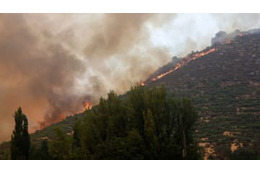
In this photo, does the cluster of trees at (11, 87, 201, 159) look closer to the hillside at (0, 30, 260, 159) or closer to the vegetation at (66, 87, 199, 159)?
the vegetation at (66, 87, 199, 159)

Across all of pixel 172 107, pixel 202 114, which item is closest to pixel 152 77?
pixel 202 114

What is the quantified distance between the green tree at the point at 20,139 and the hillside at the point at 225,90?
10.4 metres

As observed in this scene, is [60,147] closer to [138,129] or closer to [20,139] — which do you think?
[20,139]

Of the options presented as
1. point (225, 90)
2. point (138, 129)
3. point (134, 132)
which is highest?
point (225, 90)

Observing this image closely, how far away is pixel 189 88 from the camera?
36.2 meters

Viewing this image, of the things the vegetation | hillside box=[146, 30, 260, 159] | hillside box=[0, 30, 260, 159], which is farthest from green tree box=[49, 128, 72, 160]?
hillside box=[146, 30, 260, 159]

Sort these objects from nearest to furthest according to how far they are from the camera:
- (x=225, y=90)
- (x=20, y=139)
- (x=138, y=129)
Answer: (x=138, y=129), (x=20, y=139), (x=225, y=90)

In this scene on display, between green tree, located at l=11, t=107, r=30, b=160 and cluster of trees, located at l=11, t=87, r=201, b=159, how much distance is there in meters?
0.46

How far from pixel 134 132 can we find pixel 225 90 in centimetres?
1899

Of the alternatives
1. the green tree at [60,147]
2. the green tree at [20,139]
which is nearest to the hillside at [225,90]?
the green tree at [60,147]

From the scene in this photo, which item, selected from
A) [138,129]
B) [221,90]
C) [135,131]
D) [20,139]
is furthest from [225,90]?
[20,139]

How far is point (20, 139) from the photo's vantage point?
19.9 metres

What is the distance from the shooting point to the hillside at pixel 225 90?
82.3ft

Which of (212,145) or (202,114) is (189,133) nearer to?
(212,145)
